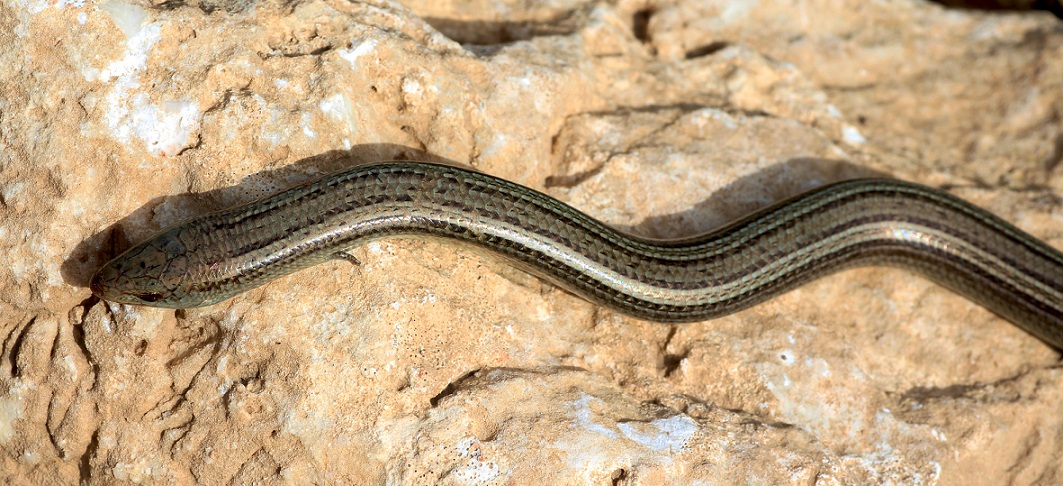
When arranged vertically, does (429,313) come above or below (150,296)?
above

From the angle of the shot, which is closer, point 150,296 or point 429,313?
point 150,296

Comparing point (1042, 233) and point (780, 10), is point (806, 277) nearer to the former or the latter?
point (1042, 233)

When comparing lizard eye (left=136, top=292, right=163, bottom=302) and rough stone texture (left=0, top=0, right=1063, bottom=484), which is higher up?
rough stone texture (left=0, top=0, right=1063, bottom=484)

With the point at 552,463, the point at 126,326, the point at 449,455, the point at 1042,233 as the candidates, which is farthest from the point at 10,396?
the point at 1042,233

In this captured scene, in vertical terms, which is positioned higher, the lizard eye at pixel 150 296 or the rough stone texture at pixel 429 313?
the rough stone texture at pixel 429 313
